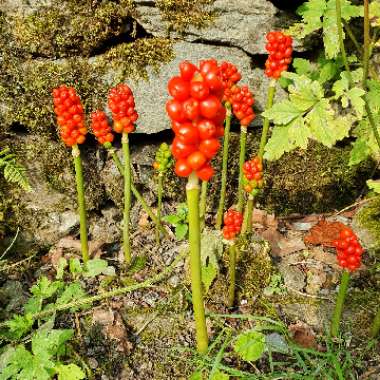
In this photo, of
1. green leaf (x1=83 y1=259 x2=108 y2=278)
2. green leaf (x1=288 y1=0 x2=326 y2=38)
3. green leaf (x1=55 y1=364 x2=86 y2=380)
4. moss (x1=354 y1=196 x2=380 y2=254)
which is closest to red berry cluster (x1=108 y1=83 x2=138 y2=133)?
green leaf (x1=83 y1=259 x2=108 y2=278)

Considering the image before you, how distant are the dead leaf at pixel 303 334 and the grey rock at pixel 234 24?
1981mm

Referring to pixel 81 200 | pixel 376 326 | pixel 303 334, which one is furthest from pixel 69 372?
pixel 376 326

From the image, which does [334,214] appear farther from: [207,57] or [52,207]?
[52,207]

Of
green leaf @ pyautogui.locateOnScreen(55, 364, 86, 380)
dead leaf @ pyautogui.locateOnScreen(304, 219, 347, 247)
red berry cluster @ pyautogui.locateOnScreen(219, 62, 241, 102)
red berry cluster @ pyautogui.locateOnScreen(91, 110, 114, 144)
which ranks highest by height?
red berry cluster @ pyautogui.locateOnScreen(219, 62, 241, 102)

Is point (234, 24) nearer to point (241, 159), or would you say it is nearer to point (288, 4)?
point (288, 4)

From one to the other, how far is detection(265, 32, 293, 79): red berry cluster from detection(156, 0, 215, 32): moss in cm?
62

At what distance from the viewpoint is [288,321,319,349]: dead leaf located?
2.95m

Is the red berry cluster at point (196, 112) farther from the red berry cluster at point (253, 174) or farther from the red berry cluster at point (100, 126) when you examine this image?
the red berry cluster at point (100, 126)

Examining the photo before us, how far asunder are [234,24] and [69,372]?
2.58 m

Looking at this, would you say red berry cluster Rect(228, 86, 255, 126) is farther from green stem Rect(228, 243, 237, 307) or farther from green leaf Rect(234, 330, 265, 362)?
green leaf Rect(234, 330, 265, 362)

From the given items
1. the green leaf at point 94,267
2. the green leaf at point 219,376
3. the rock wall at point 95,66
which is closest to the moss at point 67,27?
the rock wall at point 95,66

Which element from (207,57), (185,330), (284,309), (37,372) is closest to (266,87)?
(207,57)

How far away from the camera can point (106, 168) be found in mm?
3764

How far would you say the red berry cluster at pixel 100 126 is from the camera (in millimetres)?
3100
